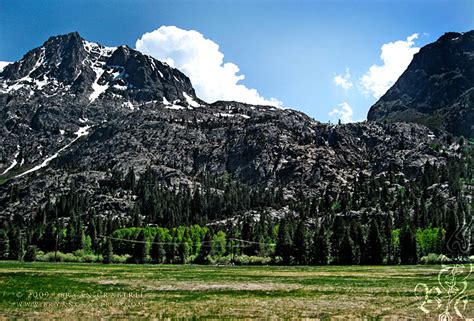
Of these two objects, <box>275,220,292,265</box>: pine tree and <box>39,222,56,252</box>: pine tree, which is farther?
<box>39,222,56,252</box>: pine tree

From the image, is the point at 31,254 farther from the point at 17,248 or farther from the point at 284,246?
the point at 284,246

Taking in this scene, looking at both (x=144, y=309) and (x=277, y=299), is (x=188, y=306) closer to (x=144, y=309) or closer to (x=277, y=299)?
(x=144, y=309)

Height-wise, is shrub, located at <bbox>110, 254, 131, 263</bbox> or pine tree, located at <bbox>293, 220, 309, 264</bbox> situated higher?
pine tree, located at <bbox>293, 220, 309, 264</bbox>

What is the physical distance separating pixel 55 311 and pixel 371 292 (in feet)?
102

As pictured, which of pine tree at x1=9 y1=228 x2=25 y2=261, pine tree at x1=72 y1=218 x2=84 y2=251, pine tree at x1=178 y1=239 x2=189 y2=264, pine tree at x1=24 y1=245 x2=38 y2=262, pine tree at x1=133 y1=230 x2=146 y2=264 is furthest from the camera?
pine tree at x1=72 y1=218 x2=84 y2=251


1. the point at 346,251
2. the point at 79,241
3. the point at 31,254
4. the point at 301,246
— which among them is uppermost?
the point at 79,241

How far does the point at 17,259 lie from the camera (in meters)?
159

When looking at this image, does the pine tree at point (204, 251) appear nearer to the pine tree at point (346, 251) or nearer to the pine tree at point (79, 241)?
the pine tree at point (79, 241)

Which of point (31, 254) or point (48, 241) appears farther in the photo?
point (48, 241)

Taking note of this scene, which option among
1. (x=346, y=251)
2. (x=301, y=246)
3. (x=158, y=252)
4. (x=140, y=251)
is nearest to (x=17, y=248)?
(x=140, y=251)

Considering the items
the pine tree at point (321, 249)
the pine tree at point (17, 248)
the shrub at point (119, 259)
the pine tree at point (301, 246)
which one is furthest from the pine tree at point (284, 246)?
the pine tree at point (17, 248)

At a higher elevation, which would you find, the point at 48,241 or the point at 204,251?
the point at 48,241

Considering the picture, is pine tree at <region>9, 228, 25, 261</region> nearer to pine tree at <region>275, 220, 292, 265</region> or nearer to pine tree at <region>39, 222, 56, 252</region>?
pine tree at <region>39, 222, 56, 252</region>

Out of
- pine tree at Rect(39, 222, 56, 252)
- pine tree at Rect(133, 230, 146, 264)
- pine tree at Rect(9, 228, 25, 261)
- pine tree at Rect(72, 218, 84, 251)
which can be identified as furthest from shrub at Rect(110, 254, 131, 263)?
pine tree at Rect(39, 222, 56, 252)
